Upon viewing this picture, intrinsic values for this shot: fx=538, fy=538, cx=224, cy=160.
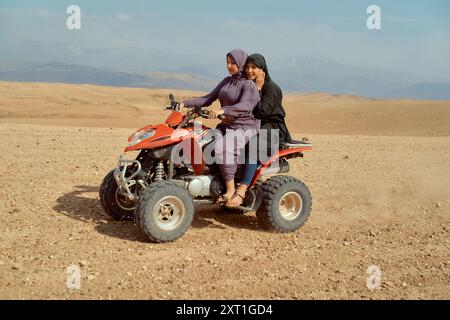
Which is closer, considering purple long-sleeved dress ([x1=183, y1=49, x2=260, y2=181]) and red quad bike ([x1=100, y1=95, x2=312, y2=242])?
red quad bike ([x1=100, y1=95, x2=312, y2=242])

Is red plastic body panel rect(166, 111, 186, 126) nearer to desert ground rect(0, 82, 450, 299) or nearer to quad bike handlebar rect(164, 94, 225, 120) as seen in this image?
quad bike handlebar rect(164, 94, 225, 120)

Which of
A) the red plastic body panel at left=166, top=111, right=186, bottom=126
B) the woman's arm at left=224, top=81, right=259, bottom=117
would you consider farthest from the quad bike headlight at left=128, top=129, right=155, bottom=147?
the woman's arm at left=224, top=81, right=259, bottom=117

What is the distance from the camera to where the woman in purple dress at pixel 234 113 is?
635 cm

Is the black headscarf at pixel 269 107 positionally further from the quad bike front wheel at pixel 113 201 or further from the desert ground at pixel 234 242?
the quad bike front wheel at pixel 113 201

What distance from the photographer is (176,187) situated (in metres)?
6.01

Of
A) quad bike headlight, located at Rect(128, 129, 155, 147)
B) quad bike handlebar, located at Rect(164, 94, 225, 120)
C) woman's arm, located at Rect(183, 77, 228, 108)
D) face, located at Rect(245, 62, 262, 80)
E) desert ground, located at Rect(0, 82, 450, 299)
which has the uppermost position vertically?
face, located at Rect(245, 62, 262, 80)

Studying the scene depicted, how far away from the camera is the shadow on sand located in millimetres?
6492

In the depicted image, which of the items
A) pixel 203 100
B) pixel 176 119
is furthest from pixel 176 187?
pixel 203 100

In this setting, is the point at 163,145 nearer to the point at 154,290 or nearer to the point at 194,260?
the point at 194,260

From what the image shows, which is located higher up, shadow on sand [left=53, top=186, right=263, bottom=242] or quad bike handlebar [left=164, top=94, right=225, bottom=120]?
quad bike handlebar [left=164, top=94, right=225, bottom=120]

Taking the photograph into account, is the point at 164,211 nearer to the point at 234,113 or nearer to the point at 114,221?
the point at 114,221

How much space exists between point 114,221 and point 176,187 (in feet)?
4.33

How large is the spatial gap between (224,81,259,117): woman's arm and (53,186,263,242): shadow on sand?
1.60 m

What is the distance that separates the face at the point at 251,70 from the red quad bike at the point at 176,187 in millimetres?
815
